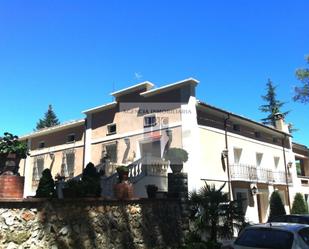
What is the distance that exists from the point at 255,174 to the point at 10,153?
18.0 meters

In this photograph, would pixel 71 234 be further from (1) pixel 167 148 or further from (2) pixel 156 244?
(1) pixel 167 148

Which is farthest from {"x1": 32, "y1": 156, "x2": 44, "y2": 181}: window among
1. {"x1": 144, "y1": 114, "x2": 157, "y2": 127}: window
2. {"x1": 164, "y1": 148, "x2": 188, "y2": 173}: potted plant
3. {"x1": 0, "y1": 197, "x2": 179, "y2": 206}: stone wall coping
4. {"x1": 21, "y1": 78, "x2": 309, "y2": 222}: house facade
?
{"x1": 0, "y1": 197, "x2": 179, "y2": 206}: stone wall coping

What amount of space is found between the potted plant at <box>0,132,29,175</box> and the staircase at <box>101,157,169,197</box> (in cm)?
929

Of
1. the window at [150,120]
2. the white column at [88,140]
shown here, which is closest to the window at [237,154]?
the window at [150,120]

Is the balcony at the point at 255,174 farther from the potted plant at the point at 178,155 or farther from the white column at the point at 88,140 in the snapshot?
the white column at the point at 88,140

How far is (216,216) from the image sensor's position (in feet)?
41.2

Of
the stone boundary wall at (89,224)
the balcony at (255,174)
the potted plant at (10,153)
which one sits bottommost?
the stone boundary wall at (89,224)

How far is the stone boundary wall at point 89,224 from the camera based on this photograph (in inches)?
334

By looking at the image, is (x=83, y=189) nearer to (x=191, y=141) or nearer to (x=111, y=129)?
(x=191, y=141)

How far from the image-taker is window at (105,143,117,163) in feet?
80.3

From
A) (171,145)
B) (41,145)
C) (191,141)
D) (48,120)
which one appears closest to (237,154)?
(191,141)

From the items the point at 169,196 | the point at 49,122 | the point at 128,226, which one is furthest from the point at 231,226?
the point at 49,122

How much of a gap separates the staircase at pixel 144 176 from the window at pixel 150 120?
2.60 meters

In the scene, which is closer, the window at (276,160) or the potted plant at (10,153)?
the potted plant at (10,153)
